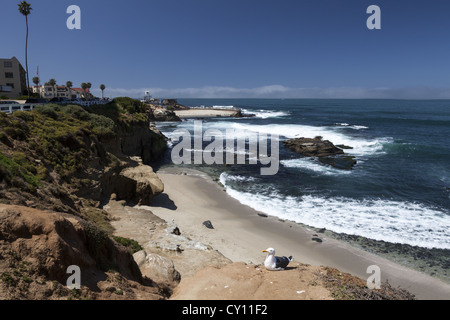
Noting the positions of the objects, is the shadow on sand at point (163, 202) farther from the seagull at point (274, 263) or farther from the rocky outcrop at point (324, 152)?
the rocky outcrop at point (324, 152)

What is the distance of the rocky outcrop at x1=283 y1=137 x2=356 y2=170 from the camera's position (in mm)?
34441

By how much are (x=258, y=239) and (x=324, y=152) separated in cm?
2716

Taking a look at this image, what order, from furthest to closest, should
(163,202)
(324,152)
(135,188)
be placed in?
(324,152) < (163,202) < (135,188)

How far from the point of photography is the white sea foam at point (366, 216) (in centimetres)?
1689

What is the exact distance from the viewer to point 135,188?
1903cm

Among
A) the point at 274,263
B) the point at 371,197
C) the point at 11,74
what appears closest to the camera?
the point at 274,263

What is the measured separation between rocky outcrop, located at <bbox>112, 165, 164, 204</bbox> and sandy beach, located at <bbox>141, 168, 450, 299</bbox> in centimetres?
98

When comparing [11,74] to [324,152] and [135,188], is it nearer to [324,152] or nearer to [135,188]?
[135,188]

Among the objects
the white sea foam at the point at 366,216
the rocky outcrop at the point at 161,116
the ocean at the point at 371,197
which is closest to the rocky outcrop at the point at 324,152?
the ocean at the point at 371,197

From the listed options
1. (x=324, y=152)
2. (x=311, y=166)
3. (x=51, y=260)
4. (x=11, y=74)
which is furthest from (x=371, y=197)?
(x=11, y=74)

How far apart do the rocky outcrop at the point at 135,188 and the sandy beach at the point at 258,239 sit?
3.21ft

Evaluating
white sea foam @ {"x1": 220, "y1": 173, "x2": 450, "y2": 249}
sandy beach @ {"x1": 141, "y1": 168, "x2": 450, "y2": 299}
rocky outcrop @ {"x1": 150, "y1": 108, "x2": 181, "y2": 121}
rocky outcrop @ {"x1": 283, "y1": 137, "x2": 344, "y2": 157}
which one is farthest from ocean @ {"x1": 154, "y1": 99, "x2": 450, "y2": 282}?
rocky outcrop @ {"x1": 150, "y1": 108, "x2": 181, "y2": 121}
